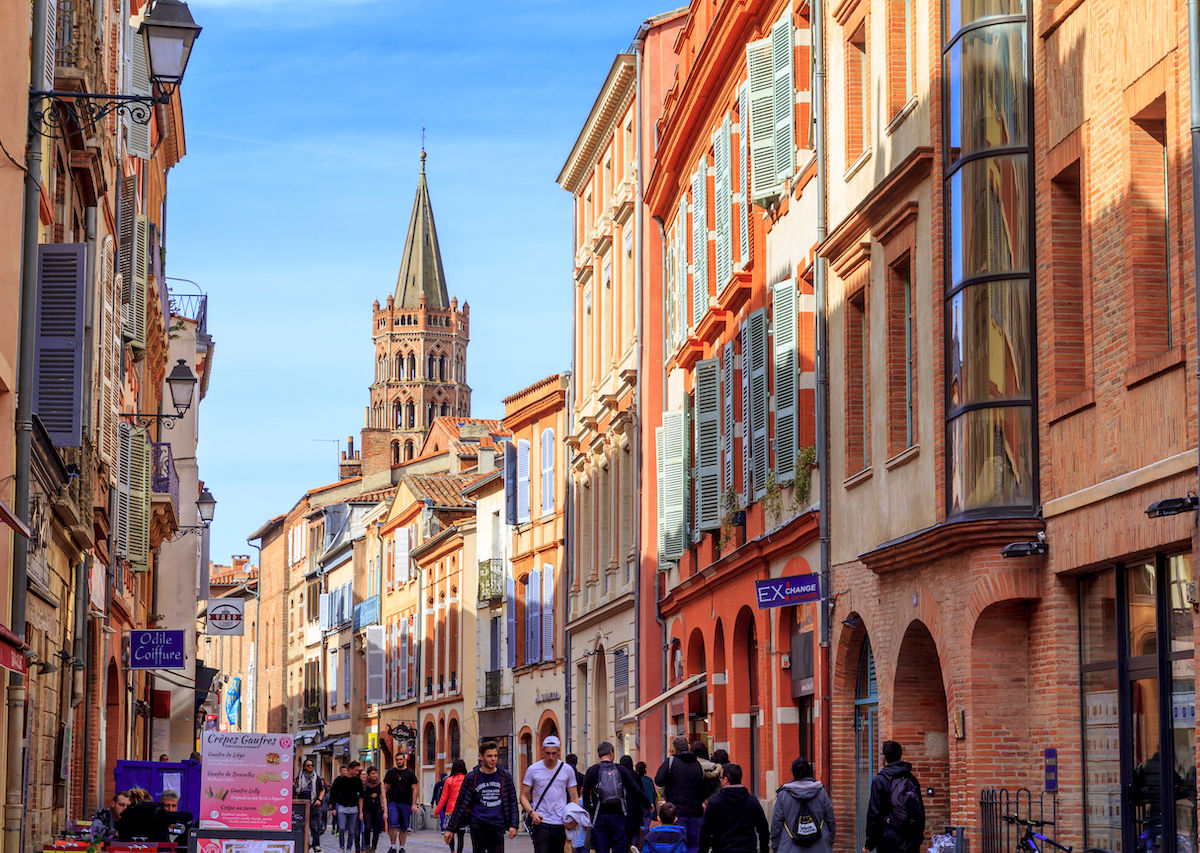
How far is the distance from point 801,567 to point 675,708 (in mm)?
9582

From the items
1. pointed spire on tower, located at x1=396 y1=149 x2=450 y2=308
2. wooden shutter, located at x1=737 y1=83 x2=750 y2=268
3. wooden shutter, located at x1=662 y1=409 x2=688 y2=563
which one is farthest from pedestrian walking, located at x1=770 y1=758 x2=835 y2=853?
pointed spire on tower, located at x1=396 y1=149 x2=450 y2=308

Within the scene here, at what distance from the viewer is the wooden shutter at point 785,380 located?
77.5ft

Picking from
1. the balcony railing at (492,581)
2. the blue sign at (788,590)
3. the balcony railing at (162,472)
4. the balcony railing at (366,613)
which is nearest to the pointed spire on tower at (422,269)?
the balcony railing at (366,613)

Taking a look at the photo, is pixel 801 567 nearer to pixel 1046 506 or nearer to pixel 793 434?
pixel 793 434

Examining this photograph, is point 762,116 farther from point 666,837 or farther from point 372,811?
point 372,811

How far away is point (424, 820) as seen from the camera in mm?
57906

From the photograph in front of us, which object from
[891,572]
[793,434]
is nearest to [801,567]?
[793,434]

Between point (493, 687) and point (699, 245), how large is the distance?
27276mm

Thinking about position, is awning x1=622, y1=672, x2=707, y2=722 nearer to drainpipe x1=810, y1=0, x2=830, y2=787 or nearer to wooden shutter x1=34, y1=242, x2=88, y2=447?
drainpipe x1=810, y1=0, x2=830, y2=787

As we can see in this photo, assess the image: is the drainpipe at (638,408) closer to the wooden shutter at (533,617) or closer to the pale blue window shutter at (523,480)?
the wooden shutter at (533,617)

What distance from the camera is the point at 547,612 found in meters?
47.9

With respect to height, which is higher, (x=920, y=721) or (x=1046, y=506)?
(x=1046, y=506)

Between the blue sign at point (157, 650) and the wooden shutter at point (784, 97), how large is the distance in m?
12.1

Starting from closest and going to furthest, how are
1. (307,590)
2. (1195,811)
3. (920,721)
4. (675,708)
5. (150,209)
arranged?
(1195,811), (920,721), (675,708), (150,209), (307,590)
